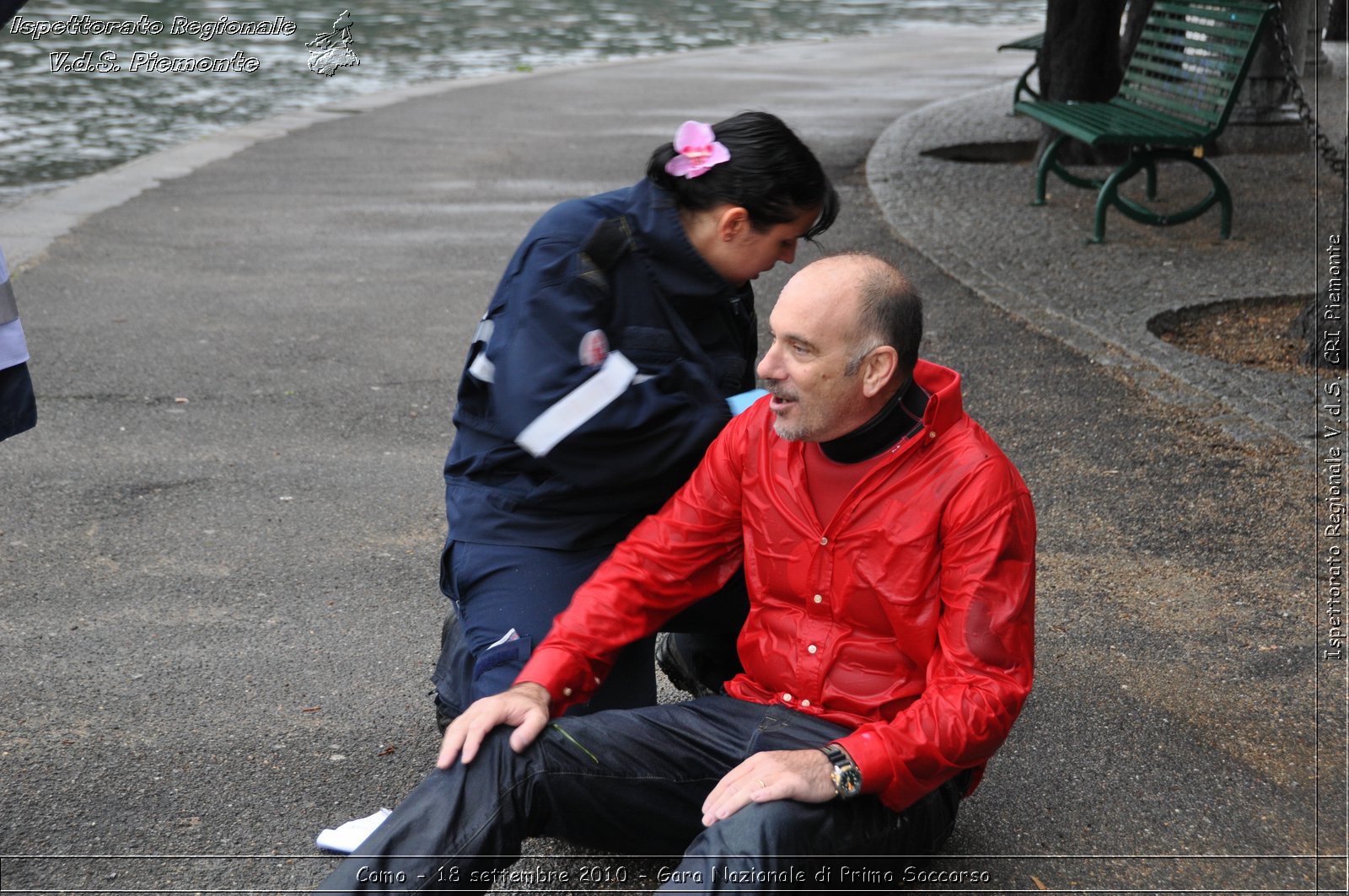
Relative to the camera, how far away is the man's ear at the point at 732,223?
314cm

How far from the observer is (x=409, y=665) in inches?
156

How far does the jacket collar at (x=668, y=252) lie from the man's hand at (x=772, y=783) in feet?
3.64

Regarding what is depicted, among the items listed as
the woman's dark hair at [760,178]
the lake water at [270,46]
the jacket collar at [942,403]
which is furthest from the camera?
the lake water at [270,46]

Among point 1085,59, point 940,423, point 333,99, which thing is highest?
point 940,423

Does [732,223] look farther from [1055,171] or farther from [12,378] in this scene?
[1055,171]

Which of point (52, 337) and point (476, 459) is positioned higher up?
point (476, 459)

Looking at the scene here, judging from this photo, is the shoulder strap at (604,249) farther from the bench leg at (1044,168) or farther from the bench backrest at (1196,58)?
the bench leg at (1044,168)

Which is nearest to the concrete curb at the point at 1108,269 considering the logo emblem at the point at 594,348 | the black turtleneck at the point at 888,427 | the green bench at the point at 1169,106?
the green bench at the point at 1169,106

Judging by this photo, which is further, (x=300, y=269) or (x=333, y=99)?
(x=333, y=99)

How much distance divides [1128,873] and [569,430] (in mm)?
1458

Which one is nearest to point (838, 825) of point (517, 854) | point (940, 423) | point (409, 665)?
point (517, 854)

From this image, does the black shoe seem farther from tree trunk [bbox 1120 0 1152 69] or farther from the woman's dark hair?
tree trunk [bbox 1120 0 1152 69]

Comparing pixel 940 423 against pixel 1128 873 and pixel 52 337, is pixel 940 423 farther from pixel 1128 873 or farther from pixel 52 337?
pixel 52 337

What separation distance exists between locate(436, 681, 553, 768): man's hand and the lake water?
8696 millimetres
